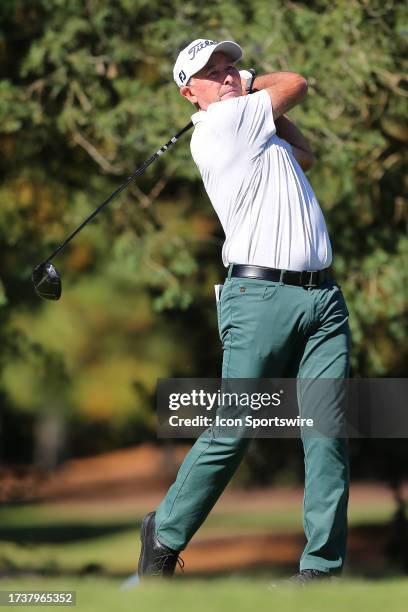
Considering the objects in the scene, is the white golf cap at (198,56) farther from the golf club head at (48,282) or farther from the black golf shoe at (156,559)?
the black golf shoe at (156,559)

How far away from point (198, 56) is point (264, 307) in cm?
114

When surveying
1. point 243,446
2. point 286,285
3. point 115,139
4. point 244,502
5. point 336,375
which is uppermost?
point 115,139

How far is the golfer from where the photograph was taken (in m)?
5.11

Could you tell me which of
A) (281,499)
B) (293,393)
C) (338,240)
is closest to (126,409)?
(281,499)

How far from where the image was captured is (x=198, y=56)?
17.5ft

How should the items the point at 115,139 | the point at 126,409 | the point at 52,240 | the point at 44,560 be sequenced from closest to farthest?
the point at 115,139
the point at 52,240
the point at 44,560
the point at 126,409

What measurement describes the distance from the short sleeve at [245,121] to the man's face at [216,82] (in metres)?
0.23

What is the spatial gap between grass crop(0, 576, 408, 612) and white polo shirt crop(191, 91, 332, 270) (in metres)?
1.39

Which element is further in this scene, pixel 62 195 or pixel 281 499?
pixel 281 499

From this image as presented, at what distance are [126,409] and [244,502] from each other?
1117 cm

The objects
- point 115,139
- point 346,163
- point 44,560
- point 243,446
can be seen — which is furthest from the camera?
point 44,560

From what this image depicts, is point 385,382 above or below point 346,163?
below

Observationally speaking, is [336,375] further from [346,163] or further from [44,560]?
[44,560]

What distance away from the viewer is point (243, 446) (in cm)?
514
